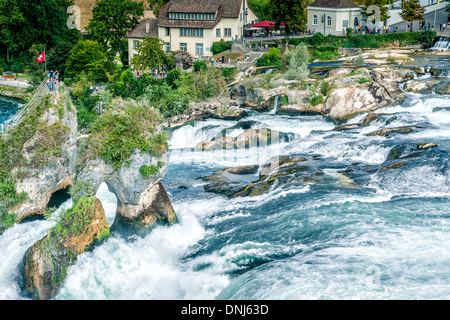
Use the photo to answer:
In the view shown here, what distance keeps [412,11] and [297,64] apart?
2760 cm

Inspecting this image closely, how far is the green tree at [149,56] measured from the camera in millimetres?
71375

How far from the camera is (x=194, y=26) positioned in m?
77.6

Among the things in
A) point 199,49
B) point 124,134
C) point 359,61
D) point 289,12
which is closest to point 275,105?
point 359,61

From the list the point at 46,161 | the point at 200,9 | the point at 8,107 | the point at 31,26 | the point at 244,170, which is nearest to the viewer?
the point at 46,161

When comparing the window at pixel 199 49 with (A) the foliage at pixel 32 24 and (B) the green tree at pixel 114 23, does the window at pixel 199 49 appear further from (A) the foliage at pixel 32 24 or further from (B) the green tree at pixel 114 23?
(A) the foliage at pixel 32 24

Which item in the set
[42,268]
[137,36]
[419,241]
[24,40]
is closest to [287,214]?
[419,241]

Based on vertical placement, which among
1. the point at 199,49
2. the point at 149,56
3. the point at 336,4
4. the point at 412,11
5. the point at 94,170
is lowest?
the point at 94,170

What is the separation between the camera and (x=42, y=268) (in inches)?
1156

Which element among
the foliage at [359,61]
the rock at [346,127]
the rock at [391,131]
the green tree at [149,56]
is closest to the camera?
the rock at [391,131]

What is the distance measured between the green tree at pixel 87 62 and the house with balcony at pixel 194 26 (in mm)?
6821

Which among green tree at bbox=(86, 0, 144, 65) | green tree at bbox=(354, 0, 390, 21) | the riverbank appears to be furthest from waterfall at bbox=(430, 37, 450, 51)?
the riverbank

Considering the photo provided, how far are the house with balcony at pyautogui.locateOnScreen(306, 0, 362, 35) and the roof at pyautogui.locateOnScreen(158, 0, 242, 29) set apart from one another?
40.8 ft

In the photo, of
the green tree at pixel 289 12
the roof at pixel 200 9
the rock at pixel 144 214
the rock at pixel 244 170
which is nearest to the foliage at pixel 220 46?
the roof at pixel 200 9

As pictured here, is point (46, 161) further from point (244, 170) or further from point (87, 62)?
point (87, 62)
